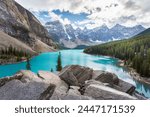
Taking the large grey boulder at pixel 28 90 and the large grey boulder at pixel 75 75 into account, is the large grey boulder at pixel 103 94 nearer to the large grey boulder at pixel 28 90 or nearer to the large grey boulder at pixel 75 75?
the large grey boulder at pixel 28 90

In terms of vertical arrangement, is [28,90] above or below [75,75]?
above

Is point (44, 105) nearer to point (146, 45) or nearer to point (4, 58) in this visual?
point (4, 58)

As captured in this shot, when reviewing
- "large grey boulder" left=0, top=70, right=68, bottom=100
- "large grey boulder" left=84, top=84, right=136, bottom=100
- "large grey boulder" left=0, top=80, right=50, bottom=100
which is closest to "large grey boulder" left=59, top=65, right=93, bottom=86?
"large grey boulder" left=84, top=84, right=136, bottom=100

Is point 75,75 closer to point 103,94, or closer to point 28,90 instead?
point 103,94

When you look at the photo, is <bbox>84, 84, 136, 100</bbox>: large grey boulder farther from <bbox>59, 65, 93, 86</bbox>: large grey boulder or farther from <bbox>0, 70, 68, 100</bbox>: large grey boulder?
<bbox>59, 65, 93, 86</bbox>: large grey boulder

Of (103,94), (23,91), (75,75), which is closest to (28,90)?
(23,91)

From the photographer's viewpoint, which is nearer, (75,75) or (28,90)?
(28,90)

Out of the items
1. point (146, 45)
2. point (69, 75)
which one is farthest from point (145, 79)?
point (146, 45)

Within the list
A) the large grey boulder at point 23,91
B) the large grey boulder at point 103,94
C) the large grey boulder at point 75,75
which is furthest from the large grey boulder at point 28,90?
the large grey boulder at point 75,75
